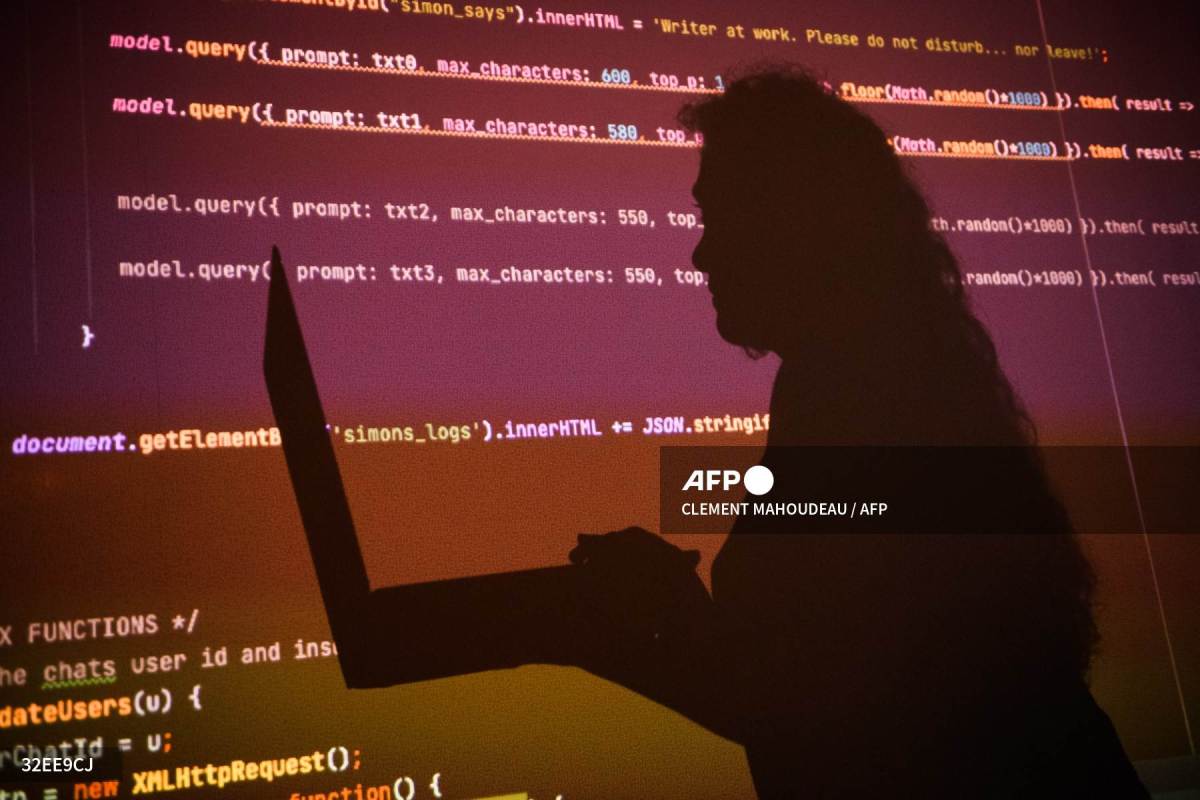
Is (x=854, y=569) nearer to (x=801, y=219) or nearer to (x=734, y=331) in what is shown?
(x=734, y=331)

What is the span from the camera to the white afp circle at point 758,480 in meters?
1.55

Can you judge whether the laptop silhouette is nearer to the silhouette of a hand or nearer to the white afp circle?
the silhouette of a hand

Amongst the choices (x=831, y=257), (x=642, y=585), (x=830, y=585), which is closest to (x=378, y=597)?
(x=642, y=585)

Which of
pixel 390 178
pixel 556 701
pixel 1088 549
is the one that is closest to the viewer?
pixel 556 701

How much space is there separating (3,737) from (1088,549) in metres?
1.77

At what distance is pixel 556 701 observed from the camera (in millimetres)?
1433

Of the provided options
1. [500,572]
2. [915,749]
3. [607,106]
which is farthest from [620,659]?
[607,106]

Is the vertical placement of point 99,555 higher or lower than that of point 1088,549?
higher

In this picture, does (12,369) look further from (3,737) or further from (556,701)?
(556,701)

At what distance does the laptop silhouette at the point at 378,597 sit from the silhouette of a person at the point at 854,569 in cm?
7

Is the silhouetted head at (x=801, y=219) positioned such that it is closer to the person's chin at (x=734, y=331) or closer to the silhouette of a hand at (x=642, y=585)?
the person's chin at (x=734, y=331)

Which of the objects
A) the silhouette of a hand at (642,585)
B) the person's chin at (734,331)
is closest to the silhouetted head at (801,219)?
the person's chin at (734,331)

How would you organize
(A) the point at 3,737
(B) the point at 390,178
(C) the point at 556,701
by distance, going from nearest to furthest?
(A) the point at 3,737 → (C) the point at 556,701 → (B) the point at 390,178

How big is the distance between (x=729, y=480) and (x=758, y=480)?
0.17ft
